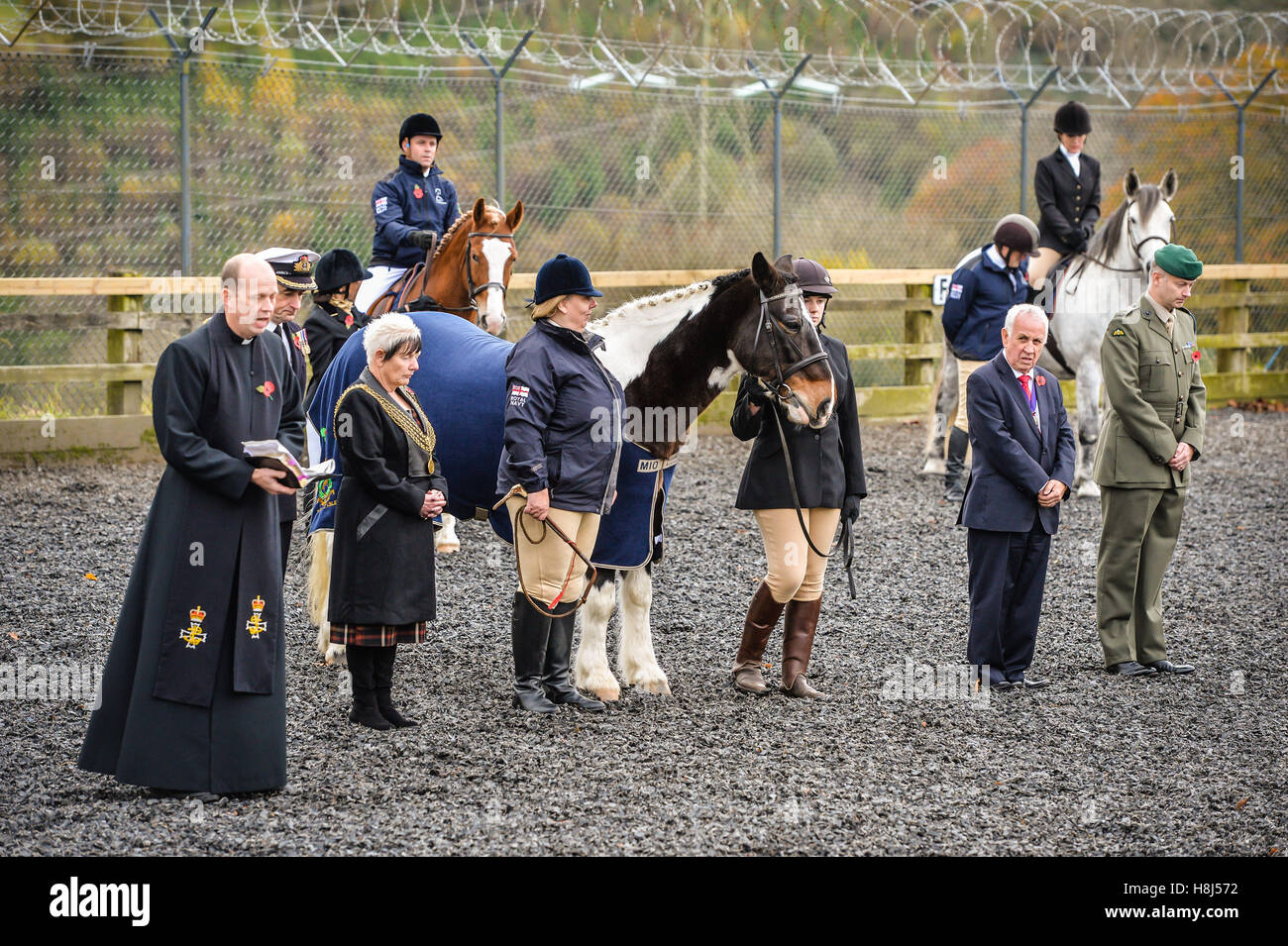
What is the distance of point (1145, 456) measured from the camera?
623 centimetres

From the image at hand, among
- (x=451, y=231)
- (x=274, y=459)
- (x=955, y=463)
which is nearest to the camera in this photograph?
(x=274, y=459)

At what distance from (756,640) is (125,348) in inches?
282

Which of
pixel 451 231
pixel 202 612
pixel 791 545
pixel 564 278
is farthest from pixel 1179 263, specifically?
pixel 202 612

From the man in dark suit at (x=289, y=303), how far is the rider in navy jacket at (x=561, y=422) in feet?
2.85

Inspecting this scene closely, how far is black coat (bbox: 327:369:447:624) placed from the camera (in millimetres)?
5121

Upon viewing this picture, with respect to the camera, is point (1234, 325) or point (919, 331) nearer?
point (919, 331)

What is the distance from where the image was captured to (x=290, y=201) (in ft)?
40.0

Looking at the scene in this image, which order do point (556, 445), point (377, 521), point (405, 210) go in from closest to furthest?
1. point (377, 521)
2. point (556, 445)
3. point (405, 210)

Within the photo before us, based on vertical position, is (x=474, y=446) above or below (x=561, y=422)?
below

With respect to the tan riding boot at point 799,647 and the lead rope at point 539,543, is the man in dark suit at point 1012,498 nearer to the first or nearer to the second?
the tan riding boot at point 799,647

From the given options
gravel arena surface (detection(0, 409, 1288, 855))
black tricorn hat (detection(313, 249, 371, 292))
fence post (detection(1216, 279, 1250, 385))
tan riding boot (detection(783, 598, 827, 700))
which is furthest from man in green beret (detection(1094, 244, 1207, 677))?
fence post (detection(1216, 279, 1250, 385))

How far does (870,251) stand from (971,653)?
443 inches

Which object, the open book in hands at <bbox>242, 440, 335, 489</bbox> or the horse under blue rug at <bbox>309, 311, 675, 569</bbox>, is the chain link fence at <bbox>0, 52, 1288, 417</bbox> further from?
the open book in hands at <bbox>242, 440, 335, 489</bbox>

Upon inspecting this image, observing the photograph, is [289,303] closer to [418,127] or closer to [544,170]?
[418,127]
